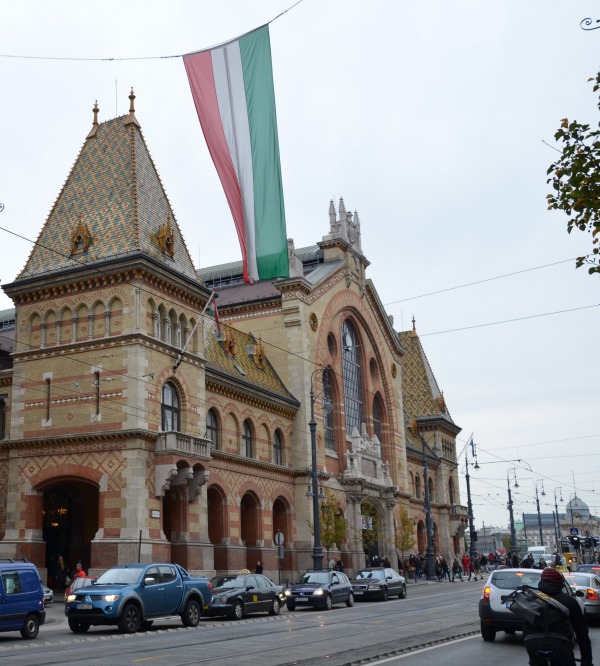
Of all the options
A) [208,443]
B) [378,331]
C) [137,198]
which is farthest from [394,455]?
[137,198]

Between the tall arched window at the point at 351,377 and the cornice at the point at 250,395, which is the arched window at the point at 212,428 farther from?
the tall arched window at the point at 351,377

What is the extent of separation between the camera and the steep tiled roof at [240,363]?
4534 centimetres

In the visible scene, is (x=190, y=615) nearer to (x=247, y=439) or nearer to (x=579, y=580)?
(x=579, y=580)

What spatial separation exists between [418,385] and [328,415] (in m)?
31.3

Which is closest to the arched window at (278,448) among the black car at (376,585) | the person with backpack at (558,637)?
the black car at (376,585)

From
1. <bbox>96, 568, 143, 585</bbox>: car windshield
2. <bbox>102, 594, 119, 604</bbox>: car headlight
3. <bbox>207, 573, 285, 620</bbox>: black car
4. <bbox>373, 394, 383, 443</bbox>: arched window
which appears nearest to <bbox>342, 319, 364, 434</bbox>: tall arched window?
<bbox>373, 394, 383, 443</bbox>: arched window

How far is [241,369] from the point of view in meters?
47.6

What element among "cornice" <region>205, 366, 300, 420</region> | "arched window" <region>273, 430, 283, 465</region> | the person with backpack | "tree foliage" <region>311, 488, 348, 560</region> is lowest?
the person with backpack

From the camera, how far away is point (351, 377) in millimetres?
60312

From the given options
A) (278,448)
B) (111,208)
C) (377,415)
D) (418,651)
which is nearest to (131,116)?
(111,208)

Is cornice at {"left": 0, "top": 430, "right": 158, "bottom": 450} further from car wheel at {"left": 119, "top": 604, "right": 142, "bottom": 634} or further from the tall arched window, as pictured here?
the tall arched window

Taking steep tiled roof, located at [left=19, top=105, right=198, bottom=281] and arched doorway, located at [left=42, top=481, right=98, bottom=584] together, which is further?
arched doorway, located at [left=42, top=481, right=98, bottom=584]

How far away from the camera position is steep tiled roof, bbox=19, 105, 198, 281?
37.3 meters

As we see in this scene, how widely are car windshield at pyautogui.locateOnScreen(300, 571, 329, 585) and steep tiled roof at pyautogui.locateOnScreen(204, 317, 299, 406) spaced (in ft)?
39.3
